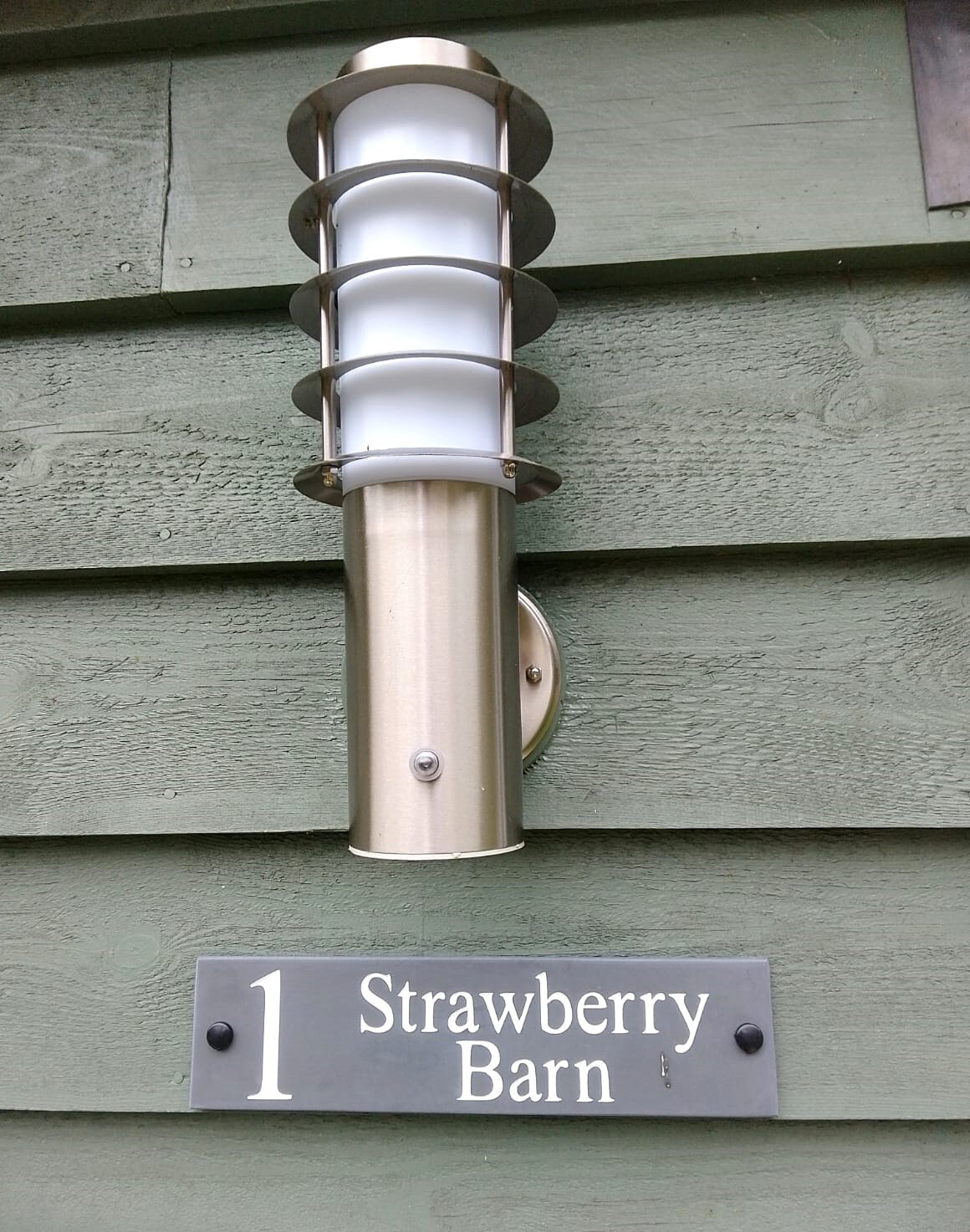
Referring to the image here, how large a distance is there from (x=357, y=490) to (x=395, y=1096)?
41 cm

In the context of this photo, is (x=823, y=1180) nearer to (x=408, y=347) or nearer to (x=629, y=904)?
(x=629, y=904)

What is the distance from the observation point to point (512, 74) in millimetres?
631

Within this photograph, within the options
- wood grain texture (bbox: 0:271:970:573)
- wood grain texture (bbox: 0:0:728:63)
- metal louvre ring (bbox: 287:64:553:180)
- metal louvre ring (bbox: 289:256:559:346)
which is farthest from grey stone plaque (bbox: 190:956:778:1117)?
wood grain texture (bbox: 0:0:728:63)

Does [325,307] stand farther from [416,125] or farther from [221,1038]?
[221,1038]

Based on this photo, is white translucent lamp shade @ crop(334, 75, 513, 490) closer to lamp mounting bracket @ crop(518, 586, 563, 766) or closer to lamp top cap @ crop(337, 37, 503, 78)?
lamp top cap @ crop(337, 37, 503, 78)

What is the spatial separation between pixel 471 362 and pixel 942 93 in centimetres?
44

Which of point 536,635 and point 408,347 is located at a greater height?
point 408,347

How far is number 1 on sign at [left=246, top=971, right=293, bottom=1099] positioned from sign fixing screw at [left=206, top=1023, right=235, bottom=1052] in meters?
0.02

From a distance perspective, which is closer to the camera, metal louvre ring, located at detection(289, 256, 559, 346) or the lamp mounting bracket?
metal louvre ring, located at detection(289, 256, 559, 346)

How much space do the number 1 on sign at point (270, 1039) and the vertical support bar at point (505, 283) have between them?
406 mm

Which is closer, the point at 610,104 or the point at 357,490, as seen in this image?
the point at 357,490

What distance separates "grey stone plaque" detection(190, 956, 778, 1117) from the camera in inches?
21.8

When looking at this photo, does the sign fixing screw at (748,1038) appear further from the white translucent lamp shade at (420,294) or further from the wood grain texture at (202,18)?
the wood grain texture at (202,18)

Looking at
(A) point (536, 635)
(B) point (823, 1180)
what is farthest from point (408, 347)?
(B) point (823, 1180)
